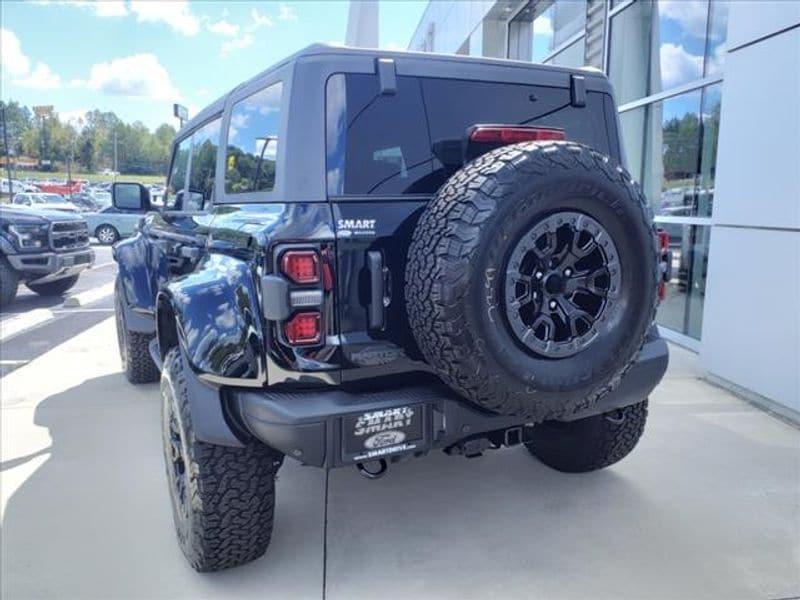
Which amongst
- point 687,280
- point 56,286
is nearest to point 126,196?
point 687,280

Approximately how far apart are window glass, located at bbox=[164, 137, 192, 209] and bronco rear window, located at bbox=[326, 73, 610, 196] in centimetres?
203

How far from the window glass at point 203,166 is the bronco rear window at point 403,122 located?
1057mm

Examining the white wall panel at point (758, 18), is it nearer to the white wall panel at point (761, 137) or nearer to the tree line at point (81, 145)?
the white wall panel at point (761, 137)

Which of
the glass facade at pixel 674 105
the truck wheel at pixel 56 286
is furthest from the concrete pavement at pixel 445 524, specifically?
the truck wheel at pixel 56 286

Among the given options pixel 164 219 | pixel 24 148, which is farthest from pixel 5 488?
pixel 24 148

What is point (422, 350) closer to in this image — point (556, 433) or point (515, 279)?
point (515, 279)

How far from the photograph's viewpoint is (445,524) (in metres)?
2.93

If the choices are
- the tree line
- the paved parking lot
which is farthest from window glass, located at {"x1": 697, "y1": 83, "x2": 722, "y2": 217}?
the tree line

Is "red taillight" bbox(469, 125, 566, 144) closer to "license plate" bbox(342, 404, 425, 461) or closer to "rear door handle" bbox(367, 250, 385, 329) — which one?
"rear door handle" bbox(367, 250, 385, 329)

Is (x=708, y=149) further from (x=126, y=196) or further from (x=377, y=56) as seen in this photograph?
(x=126, y=196)

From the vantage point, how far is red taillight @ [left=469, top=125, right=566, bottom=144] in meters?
2.29

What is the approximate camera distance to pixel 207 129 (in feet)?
11.4

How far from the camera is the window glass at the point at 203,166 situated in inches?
126

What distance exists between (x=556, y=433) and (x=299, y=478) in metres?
1.43
